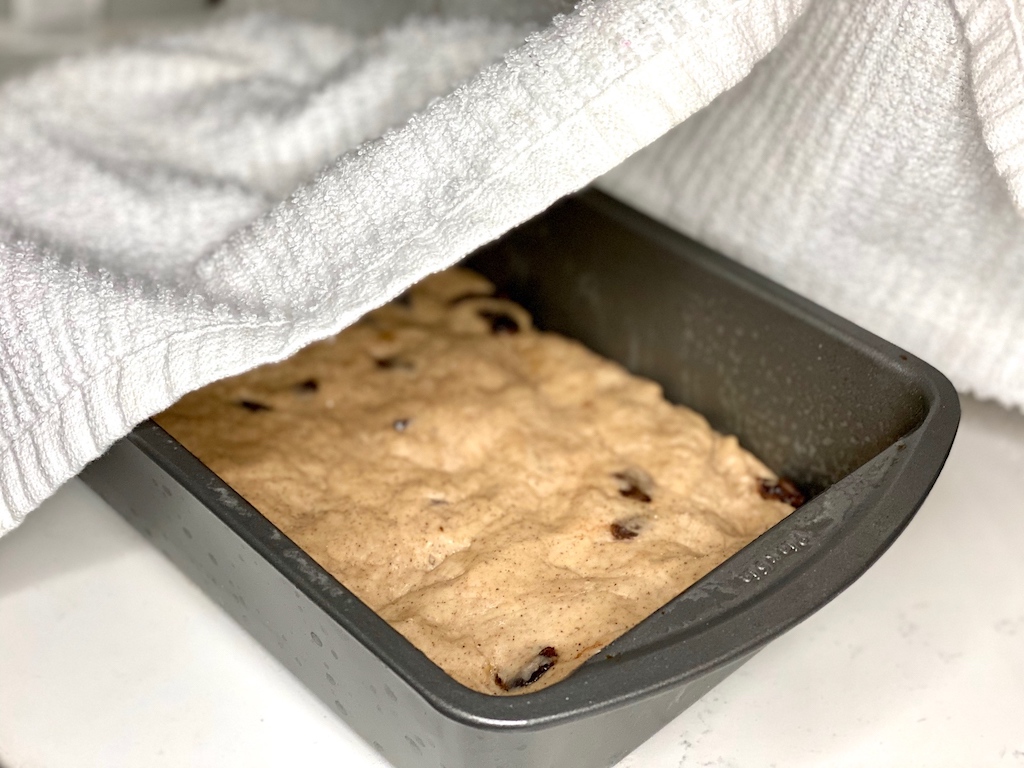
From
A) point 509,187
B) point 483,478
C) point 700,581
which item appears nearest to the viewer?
point 700,581

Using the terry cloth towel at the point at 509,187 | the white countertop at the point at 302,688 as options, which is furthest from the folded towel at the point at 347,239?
the white countertop at the point at 302,688

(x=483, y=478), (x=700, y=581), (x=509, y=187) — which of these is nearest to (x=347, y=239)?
(x=509, y=187)

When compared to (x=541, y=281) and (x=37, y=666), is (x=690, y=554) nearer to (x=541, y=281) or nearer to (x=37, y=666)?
(x=541, y=281)

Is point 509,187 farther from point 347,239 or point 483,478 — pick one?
point 483,478

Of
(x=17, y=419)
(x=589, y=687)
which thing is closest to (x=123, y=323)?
(x=17, y=419)

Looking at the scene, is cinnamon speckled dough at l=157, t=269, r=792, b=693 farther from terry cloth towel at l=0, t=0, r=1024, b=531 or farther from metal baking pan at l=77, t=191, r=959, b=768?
terry cloth towel at l=0, t=0, r=1024, b=531

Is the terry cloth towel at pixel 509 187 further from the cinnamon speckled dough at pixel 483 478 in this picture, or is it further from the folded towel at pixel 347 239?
the cinnamon speckled dough at pixel 483 478
